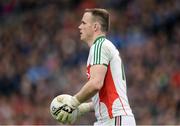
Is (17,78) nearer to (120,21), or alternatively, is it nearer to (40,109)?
(40,109)

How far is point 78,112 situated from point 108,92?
476 millimetres

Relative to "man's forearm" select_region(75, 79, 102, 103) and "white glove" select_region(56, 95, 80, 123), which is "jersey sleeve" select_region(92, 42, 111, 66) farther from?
"white glove" select_region(56, 95, 80, 123)

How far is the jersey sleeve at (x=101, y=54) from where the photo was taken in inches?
292

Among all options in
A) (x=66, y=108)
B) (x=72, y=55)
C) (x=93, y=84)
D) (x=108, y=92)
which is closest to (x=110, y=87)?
(x=108, y=92)

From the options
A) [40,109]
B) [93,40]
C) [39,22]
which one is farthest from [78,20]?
[93,40]

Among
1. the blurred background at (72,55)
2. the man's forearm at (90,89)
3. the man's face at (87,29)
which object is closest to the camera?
the man's forearm at (90,89)

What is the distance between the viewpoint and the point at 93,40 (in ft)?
25.2

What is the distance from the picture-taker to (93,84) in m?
7.23

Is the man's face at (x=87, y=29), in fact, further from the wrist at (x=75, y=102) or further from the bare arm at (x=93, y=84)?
the wrist at (x=75, y=102)

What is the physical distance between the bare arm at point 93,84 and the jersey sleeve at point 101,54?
6cm

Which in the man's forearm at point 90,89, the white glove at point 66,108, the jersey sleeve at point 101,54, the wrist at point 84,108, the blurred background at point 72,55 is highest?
the blurred background at point 72,55

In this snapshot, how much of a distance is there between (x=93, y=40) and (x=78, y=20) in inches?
423

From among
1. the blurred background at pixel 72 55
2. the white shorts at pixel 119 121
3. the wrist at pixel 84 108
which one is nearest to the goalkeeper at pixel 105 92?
the white shorts at pixel 119 121

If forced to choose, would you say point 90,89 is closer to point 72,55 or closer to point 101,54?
point 101,54
